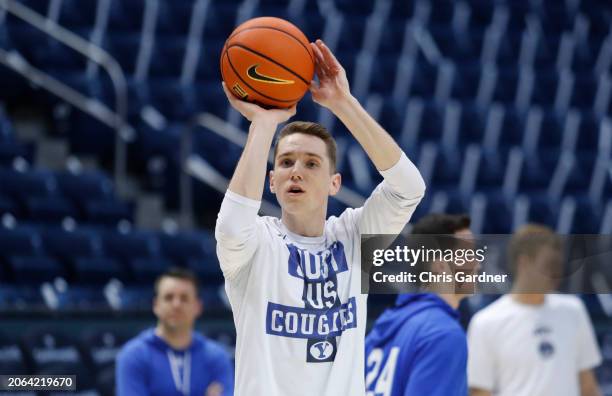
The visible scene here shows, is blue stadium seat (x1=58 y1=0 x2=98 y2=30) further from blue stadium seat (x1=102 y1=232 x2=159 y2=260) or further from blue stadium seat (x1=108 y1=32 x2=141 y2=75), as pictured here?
blue stadium seat (x1=102 y1=232 x2=159 y2=260)

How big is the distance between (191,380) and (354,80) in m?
6.56

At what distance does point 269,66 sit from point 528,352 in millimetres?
2271

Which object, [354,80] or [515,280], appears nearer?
[515,280]

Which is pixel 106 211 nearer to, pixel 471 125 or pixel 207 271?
pixel 207 271

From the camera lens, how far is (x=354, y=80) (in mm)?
11469

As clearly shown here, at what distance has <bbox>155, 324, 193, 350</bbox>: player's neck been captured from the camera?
5.42 m

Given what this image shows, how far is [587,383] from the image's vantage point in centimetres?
466

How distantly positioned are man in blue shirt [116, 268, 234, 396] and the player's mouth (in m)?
2.54

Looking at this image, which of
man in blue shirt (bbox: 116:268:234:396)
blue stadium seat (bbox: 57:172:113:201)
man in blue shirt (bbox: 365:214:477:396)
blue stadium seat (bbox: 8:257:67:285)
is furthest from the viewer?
blue stadium seat (bbox: 57:172:113:201)

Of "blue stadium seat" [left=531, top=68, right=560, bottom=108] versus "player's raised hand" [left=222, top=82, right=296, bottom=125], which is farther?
"blue stadium seat" [left=531, top=68, right=560, bottom=108]

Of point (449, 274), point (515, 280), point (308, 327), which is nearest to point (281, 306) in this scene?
point (308, 327)

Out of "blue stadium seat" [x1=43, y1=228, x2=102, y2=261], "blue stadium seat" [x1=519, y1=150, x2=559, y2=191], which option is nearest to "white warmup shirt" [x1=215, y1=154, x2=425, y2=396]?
"blue stadium seat" [x1=43, y1=228, x2=102, y2=261]

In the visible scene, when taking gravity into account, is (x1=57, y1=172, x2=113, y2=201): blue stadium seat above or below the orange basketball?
above

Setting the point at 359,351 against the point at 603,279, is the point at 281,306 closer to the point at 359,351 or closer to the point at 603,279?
the point at 359,351
